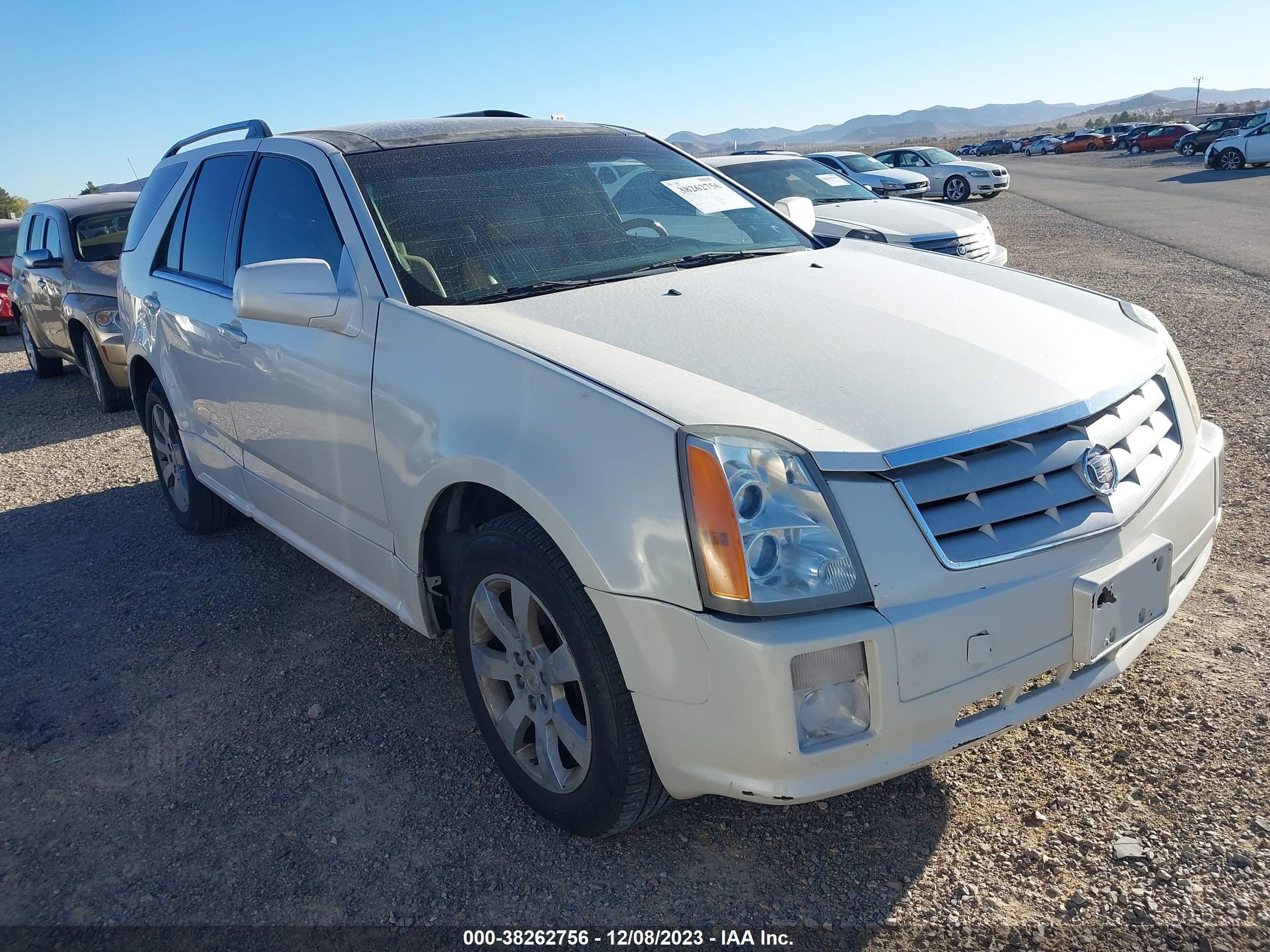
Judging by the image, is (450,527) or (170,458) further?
(170,458)

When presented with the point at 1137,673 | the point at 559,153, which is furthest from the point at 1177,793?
the point at 559,153

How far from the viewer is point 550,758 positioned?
2553 mm

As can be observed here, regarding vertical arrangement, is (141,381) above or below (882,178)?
below

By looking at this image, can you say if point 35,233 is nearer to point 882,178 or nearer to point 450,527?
point 450,527

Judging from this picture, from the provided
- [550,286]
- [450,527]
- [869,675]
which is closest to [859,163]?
[550,286]

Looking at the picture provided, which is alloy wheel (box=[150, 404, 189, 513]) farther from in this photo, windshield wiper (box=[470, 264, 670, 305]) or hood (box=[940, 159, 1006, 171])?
hood (box=[940, 159, 1006, 171])

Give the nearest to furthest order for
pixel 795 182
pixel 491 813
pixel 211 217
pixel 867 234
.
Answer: pixel 491 813, pixel 211 217, pixel 867 234, pixel 795 182

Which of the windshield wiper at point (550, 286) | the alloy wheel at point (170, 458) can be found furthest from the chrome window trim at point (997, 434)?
the alloy wheel at point (170, 458)

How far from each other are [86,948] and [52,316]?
26.5 feet

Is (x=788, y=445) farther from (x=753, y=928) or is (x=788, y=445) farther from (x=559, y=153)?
(x=559, y=153)

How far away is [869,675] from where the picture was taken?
200 cm

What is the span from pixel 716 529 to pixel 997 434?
26.4 inches

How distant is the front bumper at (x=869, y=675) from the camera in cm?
197

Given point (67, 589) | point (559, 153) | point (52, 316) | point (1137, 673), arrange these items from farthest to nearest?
point (52, 316), point (67, 589), point (559, 153), point (1137, 673)
